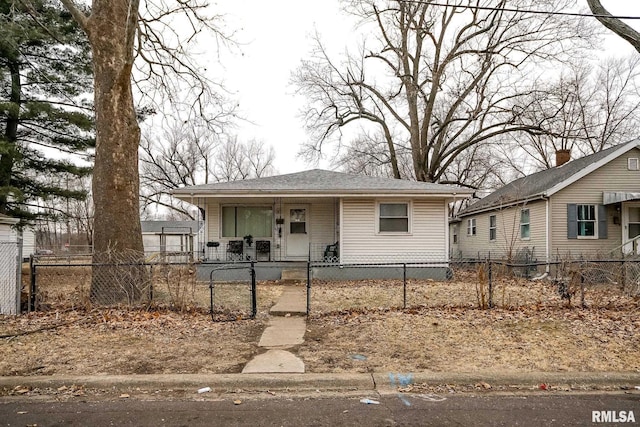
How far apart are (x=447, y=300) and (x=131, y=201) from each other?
710 cm

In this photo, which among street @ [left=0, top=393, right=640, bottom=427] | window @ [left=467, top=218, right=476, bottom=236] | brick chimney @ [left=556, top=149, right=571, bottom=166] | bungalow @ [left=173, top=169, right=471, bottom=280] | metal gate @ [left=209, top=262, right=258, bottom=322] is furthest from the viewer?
window @ [left=467, top=218, right=476, bottom=236]

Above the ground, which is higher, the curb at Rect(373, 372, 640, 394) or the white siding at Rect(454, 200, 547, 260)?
the white siding at Rect(454, 200, 547, 260)

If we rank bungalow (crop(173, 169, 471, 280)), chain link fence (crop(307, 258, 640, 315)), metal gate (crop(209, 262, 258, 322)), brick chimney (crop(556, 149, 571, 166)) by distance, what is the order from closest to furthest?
metal gate (crop(209, 262, 258, 322))
chain link fence (crop(307, 258, 640, 315))
bungalow (crop(173, 169, 471, 280))
brick chimney (crop(556, 149, 571, 166))

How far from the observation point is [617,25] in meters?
9.48

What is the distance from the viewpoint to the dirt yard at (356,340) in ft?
16.9

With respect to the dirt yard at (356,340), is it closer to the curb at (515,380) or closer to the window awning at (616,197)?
the curb at (515,380)

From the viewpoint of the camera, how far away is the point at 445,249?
47.6ft

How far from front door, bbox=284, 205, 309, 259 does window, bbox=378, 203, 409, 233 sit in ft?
9.67

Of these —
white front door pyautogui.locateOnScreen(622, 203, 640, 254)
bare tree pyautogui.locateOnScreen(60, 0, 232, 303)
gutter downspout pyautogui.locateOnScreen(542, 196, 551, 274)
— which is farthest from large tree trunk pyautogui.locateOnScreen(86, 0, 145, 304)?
white front door pyautogui.locateOnScreen(622, 203, 640, 254)

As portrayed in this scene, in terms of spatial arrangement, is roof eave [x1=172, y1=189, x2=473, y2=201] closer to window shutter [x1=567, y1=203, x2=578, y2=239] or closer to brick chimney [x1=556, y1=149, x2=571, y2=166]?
window shutter [x1=567, y1=203, x2=578, y2=239]

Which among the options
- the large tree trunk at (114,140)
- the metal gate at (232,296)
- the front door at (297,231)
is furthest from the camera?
the front door at (297,231)

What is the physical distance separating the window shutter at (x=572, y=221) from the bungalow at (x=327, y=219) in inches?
175

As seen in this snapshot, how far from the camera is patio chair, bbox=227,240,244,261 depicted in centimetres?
1527

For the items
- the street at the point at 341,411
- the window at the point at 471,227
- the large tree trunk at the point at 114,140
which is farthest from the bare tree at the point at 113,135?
the window at the point at 471,227
